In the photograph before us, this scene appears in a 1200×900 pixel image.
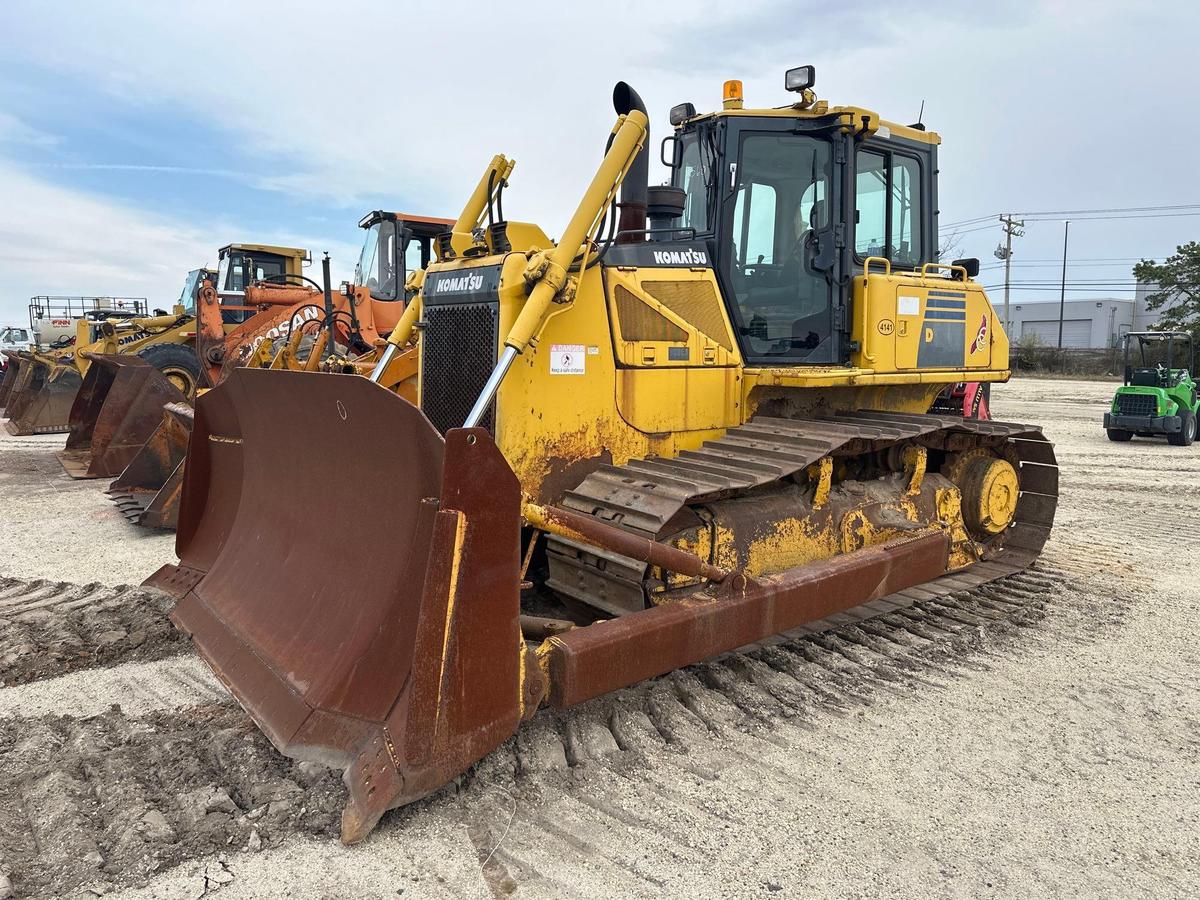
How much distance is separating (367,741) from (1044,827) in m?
2.29

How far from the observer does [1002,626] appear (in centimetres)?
483

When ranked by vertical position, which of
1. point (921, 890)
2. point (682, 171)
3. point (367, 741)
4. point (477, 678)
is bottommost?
point (921, 890)

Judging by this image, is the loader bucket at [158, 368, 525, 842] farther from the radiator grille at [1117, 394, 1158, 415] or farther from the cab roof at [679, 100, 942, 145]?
the radiator grille at [1117, 394, 1158, 415]

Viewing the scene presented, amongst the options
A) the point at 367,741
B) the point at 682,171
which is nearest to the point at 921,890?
the point at 367,741

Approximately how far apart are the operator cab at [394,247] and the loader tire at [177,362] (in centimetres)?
353

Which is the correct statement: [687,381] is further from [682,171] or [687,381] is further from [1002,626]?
[1002,626]

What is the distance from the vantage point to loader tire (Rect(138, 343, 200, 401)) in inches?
520

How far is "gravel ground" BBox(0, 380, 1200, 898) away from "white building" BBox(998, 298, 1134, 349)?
63079 millimetres

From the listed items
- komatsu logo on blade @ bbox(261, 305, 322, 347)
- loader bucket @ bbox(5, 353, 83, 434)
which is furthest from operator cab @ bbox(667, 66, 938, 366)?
loader bucket @ bbox(5, 353, 83, 434)

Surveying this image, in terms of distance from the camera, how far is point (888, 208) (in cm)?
528

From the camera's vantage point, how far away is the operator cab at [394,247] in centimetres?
1160

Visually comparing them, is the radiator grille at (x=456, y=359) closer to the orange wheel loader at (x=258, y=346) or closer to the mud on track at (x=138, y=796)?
the orange wheel loader at (x=258, y=346)

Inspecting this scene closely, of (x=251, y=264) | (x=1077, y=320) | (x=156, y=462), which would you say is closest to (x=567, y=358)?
(x=156, y=462)

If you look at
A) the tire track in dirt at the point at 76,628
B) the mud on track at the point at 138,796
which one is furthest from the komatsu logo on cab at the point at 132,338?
the mud on track at the point at 138,796
